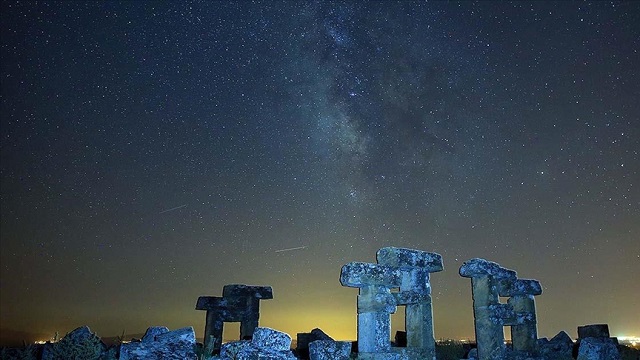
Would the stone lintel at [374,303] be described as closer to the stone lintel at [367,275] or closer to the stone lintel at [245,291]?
the stone lintel at [367,275]

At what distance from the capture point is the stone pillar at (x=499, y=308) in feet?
43.0

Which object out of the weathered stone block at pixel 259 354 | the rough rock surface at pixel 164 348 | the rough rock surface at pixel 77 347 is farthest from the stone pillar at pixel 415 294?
the rough rock surface at pixel 77 347

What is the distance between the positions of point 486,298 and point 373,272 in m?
3.92

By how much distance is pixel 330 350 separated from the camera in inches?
390

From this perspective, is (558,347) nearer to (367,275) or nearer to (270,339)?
(367,275)

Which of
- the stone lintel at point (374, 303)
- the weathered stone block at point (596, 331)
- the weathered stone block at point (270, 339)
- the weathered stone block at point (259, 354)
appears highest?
the stone lintel at point (374, 303)

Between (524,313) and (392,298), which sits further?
(524,313)

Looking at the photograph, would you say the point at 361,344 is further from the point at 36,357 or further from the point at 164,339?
the point at 36,357

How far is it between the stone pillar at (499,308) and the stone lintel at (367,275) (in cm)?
302

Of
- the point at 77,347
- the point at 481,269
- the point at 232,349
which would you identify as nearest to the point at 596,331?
the point at 481,269

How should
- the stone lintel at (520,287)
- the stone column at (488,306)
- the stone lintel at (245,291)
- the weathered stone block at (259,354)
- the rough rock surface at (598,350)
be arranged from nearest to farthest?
1. the weathered stone block at (259,354)
2. the stone column at (488,306)
3. the rough rock surface at (598,350)
4. the stone lintel at (520,287)
5. the stone lintel at (245,291)

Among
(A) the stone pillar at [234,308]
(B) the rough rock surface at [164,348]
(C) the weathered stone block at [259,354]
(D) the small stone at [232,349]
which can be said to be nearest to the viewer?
(B) the rough rock surface at [164,348]

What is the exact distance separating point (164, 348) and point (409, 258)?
7329 millimetres

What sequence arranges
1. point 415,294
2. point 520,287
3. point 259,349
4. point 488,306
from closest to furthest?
point 259,349 < point 415,294 < point 488,306 < point 520,287
